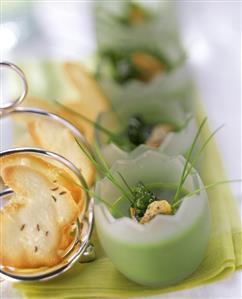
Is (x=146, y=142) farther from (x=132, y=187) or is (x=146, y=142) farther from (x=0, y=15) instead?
(x=0, y=15)

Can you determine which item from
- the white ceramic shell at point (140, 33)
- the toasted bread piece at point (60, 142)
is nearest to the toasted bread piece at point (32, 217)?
the toasted bread piece at point (60, 142)

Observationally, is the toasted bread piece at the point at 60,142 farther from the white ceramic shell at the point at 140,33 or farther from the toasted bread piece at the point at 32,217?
the white ceramic shell at the point at 140,33

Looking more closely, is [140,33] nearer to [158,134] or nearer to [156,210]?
[158,134]

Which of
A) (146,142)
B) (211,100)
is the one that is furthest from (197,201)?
(211,100)

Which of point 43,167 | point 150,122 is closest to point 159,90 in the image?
point 150,122

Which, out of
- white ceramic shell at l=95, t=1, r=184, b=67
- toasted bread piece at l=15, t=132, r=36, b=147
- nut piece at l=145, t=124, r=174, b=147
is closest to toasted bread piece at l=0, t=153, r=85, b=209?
toasted bread piece at l=15, t=132, r=36, b=147

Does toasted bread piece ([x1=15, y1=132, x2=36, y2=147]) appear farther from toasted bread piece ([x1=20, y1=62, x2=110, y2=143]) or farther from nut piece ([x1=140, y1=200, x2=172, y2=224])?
nut piece ([x1=140, y1=200, x2=172, y2=224])
